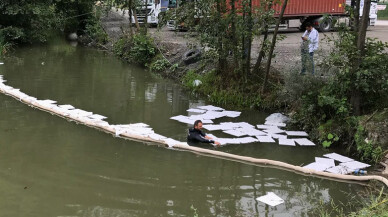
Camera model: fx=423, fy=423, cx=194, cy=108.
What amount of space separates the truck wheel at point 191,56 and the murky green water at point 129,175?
371 cm

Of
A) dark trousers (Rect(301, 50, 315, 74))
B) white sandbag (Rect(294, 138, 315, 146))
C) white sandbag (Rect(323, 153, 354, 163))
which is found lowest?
white sandbag (Rect(323, 153, 354, 163))

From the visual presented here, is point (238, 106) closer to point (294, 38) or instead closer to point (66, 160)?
point (66, 160)

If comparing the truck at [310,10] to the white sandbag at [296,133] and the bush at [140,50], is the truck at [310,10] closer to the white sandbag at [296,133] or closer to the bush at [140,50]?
the bush at [140,50]

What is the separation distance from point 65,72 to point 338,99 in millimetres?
10089

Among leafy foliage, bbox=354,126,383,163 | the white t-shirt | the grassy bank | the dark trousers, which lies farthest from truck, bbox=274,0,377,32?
the grassy bank

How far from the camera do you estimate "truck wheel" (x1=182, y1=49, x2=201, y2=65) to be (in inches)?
560

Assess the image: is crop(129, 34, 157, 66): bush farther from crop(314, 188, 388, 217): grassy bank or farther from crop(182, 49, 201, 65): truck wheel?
crop(314, 188, 388, 217): grassy bank

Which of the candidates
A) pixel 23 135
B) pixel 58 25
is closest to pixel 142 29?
pixel 58 25

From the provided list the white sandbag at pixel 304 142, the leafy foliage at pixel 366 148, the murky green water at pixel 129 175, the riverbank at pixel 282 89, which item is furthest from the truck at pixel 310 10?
the leafy foliage at pixel 366 148

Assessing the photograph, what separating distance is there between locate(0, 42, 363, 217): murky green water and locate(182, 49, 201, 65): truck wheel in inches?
146

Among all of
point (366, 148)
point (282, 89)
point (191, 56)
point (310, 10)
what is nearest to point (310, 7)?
point (310, 10)

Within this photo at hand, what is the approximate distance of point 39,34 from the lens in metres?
21.5

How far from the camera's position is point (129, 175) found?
21.7ft

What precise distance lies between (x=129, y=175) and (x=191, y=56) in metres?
8.30
